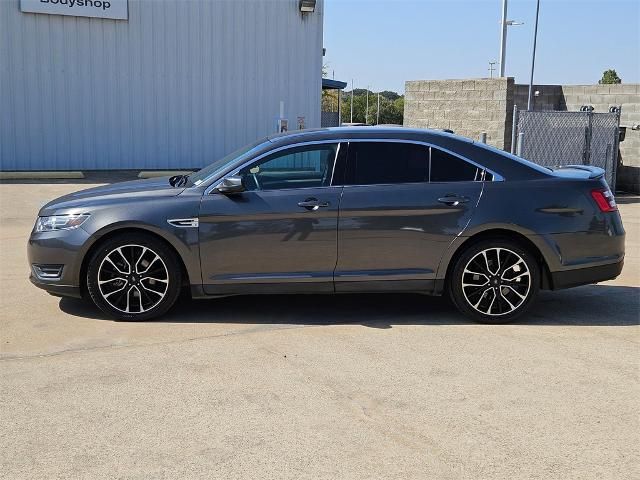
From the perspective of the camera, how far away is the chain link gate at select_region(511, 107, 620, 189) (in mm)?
15156

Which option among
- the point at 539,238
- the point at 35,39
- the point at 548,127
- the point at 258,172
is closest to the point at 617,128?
the point at 548,127

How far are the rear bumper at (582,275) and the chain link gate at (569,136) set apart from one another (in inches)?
360

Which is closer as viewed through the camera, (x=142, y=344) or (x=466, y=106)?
(x=142, y=344)

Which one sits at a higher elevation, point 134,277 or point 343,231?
point 343,231

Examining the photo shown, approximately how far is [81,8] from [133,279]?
14.1 meters

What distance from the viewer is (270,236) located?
6.00 metres

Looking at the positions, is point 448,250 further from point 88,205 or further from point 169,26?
point 169,26

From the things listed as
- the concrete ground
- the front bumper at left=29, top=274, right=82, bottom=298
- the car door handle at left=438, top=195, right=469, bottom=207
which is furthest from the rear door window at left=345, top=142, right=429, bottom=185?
the front bumper at left=29, top=274, right=82, bottom=298

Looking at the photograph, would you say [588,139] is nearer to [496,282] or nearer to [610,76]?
[496,282]

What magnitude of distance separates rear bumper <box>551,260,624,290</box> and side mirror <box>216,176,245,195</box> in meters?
2.68

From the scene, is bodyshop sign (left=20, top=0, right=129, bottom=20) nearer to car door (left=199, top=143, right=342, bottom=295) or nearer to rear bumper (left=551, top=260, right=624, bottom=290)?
car door (left=199, top=143, right=342, bottom=295)

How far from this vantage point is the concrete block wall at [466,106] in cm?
1680

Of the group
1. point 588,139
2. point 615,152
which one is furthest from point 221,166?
point 615,152

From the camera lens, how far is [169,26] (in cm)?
1911
